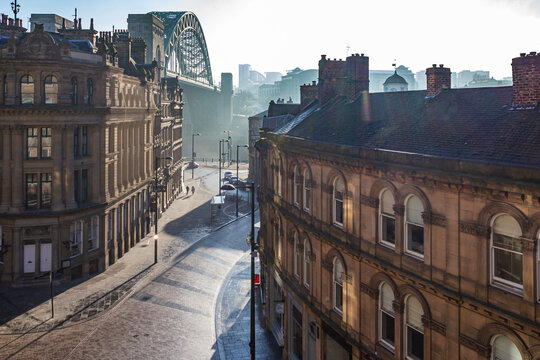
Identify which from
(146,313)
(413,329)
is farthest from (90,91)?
(413,329)

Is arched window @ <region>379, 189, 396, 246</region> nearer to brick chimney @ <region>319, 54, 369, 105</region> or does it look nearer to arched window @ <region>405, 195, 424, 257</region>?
arched window @ <region>405, 195, 424, 257</region>

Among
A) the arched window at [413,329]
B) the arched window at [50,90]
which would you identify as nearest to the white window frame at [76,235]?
the arched window at [50,90]

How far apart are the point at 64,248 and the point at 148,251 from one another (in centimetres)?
1017

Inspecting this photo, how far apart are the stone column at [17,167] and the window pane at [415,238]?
30466 mm

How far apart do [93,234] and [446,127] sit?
3095cm

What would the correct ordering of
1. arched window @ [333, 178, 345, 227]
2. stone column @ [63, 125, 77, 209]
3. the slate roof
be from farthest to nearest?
1. stone column @ [63, 125, 77, 209]
2. arched window @ [333, 178, 345, 227]
3. the slate roof

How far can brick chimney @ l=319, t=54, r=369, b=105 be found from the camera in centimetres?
2712

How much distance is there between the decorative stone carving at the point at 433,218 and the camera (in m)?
12.8

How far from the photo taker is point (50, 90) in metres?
35.0

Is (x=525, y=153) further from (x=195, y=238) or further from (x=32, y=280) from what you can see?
(x=195, y=238)

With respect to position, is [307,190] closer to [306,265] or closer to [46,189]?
[306,265]

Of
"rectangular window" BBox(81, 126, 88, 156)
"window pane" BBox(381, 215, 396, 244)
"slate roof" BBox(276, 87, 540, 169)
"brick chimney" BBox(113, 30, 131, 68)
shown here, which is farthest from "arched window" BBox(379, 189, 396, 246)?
"brick chimney" BBox(113, 30, 131, 68)

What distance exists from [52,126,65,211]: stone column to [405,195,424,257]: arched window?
29.0 m

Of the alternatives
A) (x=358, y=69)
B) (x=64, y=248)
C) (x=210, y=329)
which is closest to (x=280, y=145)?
(x=358, y=69)
